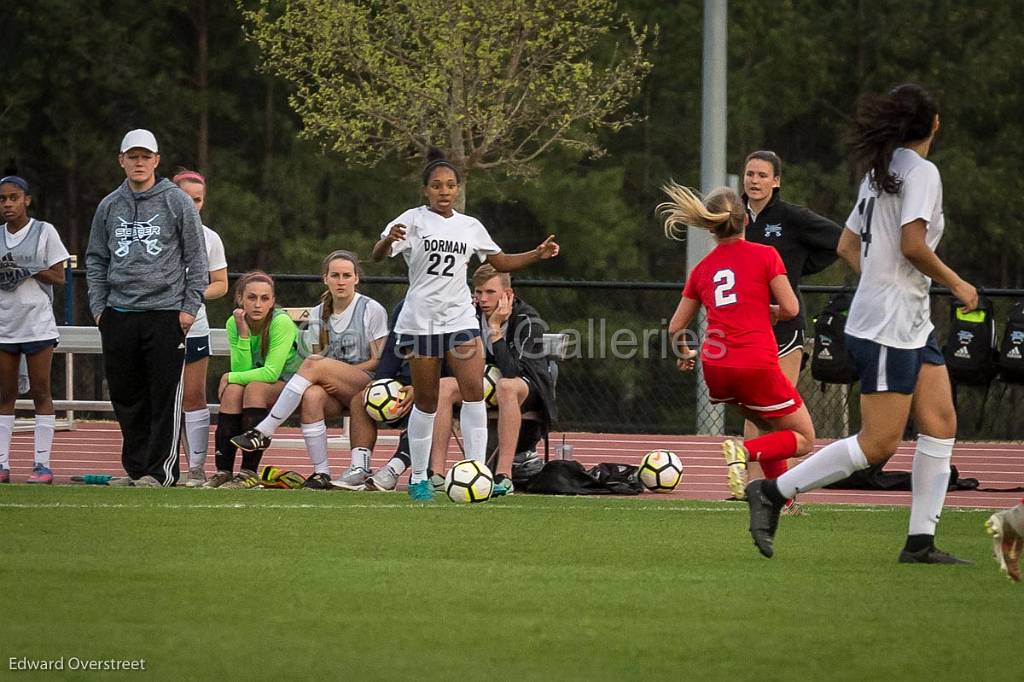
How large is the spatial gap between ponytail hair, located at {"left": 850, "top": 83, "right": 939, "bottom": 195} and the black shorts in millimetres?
2626

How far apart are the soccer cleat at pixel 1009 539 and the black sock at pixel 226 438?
595 cm

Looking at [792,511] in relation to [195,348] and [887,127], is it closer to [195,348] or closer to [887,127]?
[887,127]

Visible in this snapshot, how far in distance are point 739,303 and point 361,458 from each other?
11.7 feet

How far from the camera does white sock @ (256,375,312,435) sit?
35.8ft

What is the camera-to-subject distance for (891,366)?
6.53 metres

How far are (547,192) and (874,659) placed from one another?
25.0m

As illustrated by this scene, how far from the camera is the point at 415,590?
5.82 metres

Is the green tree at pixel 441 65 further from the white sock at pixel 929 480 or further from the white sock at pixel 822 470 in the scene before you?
the white sock at pixel 929 480

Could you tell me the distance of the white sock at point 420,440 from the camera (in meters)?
10.0

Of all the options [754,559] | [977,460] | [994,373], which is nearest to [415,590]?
[754,559]

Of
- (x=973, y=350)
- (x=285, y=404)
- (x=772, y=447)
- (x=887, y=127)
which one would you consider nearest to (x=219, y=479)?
(x=285, y=404)

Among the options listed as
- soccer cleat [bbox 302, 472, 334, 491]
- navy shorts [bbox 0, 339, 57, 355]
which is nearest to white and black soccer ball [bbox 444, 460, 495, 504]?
soccer cleat [bbox 302, 472, 334, 491]

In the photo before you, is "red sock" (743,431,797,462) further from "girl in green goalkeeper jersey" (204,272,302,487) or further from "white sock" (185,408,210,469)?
"white sock" (185,408,210,469)

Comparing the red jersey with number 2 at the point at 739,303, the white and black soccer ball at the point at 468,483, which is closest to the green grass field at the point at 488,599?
the red jersey with number 2 at the point at 739,303
